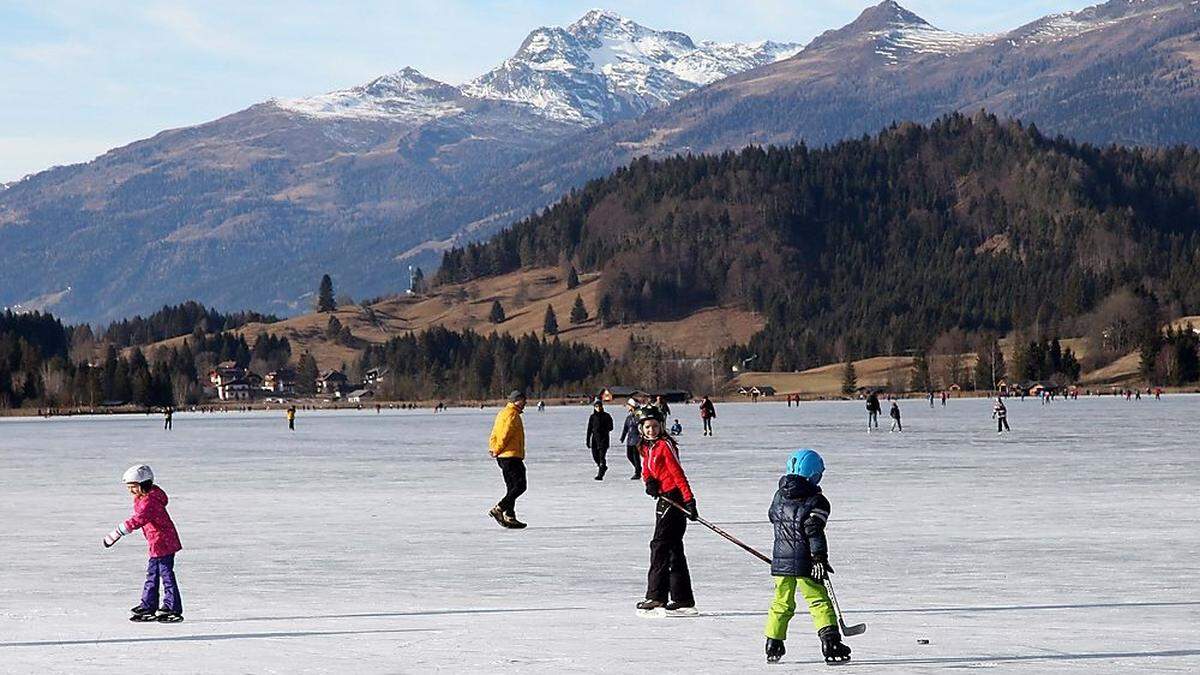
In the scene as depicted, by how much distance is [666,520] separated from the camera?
1738 cm

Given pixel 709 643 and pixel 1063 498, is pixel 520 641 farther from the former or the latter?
pixel 1063 498

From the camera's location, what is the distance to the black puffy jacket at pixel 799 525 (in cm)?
1436

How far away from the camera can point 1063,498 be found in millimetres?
31578

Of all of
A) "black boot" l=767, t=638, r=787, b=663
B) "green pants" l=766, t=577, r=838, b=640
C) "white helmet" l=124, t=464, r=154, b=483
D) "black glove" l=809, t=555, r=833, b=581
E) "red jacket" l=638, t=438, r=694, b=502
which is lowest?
"black boot" l=767, t=638, r=787, b=663

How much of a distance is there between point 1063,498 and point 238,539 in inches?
572

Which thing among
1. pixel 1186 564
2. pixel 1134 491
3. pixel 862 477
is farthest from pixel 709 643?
pixel 862 477

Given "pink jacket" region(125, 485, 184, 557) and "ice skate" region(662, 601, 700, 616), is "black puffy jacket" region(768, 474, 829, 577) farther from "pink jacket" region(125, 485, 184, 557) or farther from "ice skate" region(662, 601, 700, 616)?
"pink jacket" region(125, 485, 184, 557)

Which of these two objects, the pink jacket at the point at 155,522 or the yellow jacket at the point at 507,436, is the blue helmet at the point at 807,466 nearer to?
the pink jacket at the point at 155,522

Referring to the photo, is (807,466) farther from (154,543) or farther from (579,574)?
(579,574)

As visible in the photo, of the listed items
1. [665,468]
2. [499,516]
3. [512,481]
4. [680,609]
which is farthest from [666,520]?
[512,481]

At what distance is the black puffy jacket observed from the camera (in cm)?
1436

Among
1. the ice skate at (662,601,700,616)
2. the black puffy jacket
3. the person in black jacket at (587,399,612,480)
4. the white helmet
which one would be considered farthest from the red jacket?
the person in black jacket at (587,399,612,480)

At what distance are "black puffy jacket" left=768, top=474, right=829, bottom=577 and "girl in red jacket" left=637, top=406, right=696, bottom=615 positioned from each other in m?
2.57

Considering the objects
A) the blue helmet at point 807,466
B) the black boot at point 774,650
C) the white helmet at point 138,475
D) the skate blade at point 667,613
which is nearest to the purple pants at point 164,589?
the white helmet at point 138,475
